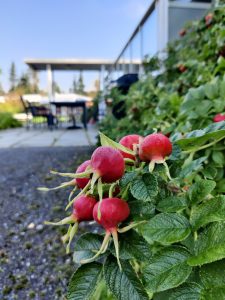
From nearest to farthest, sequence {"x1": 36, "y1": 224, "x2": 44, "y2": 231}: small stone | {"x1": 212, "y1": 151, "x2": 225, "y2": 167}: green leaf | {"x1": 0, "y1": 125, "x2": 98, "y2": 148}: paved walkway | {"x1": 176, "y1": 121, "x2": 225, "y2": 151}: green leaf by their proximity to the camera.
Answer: {"x1": 176, "y1": 121, "x2": 225, "y2": 151}: green leaf
{"x1": 212, "y1": 151, "x2": 225, "y2": 167}: green leaf
{"x1": 36, "y1": 224, "x2": 44, "y2": 231}: small stone
{"x1": 0, "y1": 125, "x2": 98, "y2": 148}: paved walkway

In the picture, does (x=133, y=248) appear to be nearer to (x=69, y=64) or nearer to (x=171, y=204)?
(x=171, y=204)

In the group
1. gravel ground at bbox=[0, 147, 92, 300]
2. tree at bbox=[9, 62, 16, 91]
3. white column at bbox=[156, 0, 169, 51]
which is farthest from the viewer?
tree at bbox=[9, 62, 16, 91]

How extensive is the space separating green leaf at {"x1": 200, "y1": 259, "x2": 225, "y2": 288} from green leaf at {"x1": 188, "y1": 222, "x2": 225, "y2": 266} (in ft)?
0.06

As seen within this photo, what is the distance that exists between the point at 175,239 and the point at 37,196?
1.60 m

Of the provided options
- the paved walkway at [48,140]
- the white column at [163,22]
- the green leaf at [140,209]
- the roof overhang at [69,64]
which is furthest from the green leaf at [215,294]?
the roof overhang at [69,64]

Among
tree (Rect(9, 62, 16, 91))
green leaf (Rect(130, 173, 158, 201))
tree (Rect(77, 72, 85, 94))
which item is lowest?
green leaf (Rect(130, 173, 158, 201))

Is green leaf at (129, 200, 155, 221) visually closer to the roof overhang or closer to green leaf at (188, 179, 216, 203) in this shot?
green leaf at (188, 179, 216, 203)

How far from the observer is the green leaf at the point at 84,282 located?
364 millimetres

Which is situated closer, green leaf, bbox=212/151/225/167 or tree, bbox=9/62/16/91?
green leaf, bbox=212/151/225/167

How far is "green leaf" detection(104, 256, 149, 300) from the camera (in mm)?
350

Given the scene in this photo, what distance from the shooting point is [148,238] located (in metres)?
0.36

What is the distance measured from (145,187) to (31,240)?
1090 mm

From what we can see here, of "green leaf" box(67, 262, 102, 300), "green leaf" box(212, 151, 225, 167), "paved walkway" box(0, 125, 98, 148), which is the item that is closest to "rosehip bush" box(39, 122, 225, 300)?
"green leaf" box(67, 262, 102, 300)

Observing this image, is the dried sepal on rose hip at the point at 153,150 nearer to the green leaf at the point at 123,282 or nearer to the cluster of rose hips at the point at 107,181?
the cluster of rose hips at the point at 107,181
